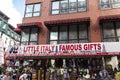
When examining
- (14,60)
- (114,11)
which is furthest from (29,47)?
(114,11)

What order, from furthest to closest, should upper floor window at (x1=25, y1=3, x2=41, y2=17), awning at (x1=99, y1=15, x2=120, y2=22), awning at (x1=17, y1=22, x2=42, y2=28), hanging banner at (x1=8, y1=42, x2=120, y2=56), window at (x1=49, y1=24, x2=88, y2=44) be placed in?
1. upper floor window at (x1=25, y1=3, x2=41, y2=17)
2. awning at (x1=17, y1=22, x2=42, y2=28)
3. window at (x1=49, y1=24, x2=88, y2=44)
4. awning at (x1=99, y1=15, x2=120, y2=22)
5. hanging banner at (x1=8, y1=42, x2=120, y2=56)

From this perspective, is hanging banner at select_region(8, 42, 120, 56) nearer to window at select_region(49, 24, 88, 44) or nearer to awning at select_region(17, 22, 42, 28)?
window at select_region(49, 24, 88, 44)

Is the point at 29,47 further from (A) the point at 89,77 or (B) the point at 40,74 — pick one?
(A) the point at 89,77

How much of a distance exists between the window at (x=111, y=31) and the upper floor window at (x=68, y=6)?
2887 millimetres

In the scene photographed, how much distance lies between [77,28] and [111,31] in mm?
3179

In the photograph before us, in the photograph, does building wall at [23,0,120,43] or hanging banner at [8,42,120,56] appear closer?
hanging banner at [8,42,120,56]

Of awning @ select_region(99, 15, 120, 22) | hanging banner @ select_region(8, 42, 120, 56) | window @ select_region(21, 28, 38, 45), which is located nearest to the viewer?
hanging banner @ select_region(8, 42, 120, 56)

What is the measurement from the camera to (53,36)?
19.4m

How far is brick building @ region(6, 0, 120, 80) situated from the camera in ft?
54.1

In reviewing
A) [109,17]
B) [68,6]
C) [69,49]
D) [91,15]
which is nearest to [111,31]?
[109,17]

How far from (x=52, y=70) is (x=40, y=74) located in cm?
122

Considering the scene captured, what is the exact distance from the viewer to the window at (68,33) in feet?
60.5

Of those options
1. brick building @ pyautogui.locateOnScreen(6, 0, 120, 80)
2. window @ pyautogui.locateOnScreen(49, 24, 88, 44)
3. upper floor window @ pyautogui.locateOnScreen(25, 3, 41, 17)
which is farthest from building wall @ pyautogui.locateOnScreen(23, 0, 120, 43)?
window @ pyautogui.locateOnScreen(49, 24, 88, 44)

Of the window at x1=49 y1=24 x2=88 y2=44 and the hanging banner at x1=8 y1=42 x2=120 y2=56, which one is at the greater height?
the window at x1=49 y1=24 x2=88 y2=44
